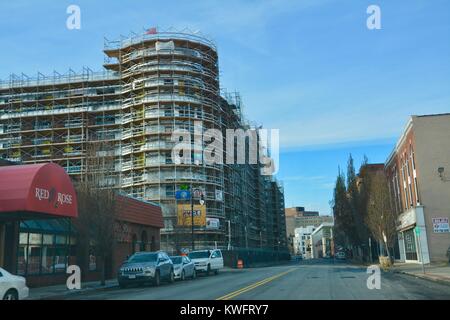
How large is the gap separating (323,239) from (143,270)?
16720 cm

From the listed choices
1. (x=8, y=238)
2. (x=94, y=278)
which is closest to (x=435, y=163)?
(x=94, y=278)

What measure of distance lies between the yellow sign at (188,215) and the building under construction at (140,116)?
431 cm

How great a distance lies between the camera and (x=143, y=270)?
2219 cm

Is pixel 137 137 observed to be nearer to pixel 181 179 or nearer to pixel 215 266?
pixel 181 179

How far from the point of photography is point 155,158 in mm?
67062

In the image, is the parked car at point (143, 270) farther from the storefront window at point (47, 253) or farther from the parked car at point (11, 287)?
the parked car at point (11, 287)

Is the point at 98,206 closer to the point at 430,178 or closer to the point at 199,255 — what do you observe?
the point at 199,255

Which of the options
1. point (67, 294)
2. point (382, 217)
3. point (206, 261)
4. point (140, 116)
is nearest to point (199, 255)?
point (206, 261)

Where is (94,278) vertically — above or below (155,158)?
below

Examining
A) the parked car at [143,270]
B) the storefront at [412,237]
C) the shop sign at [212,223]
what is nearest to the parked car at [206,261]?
the parked car at [143,270]

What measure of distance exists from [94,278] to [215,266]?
30.7ft

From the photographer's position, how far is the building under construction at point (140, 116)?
2643 inches

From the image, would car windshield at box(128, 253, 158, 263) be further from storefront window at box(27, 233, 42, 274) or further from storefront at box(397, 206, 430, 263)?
storefront at box(397, 206, 430, 263)
